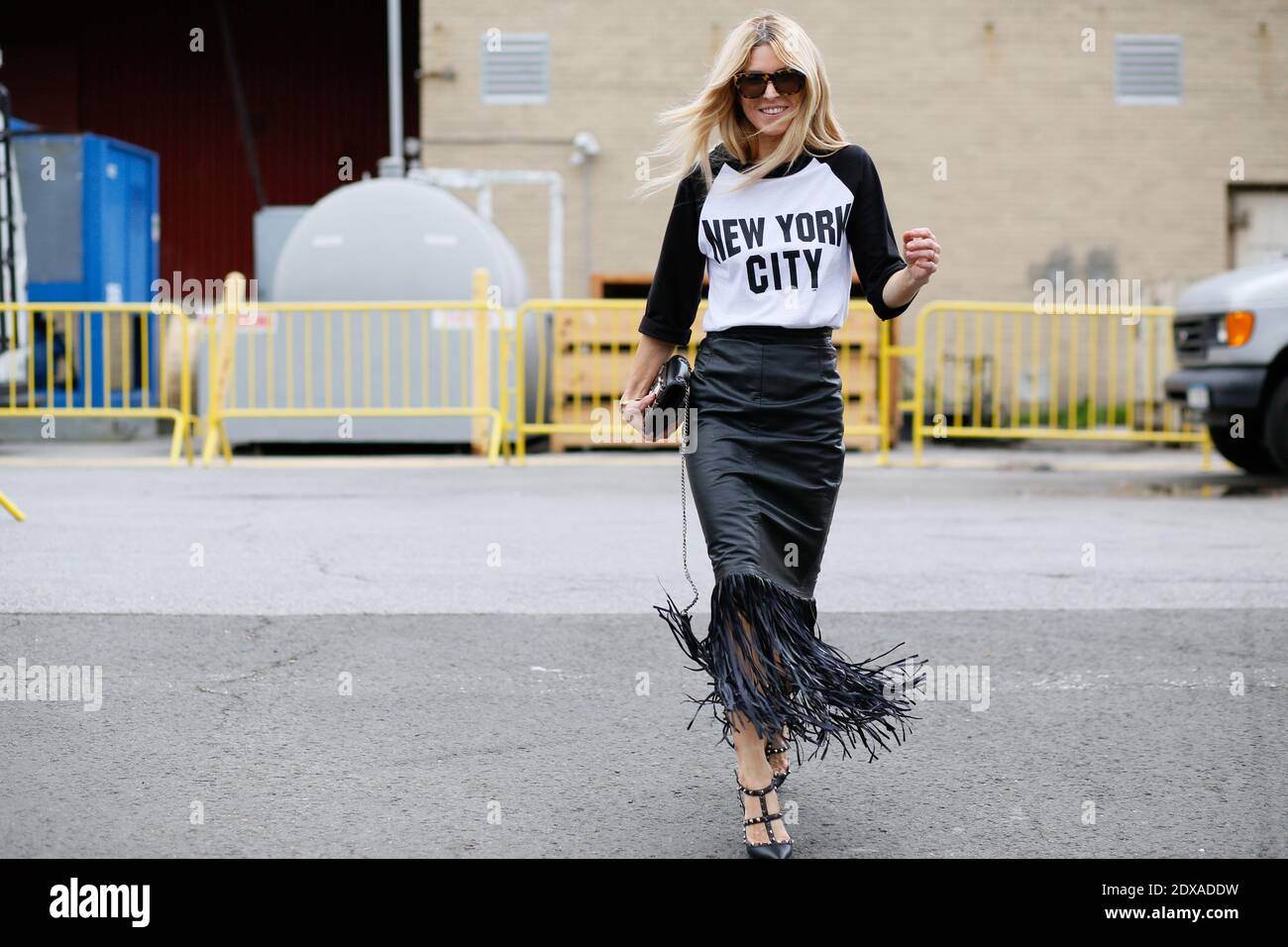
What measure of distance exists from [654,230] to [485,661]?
1401 cm

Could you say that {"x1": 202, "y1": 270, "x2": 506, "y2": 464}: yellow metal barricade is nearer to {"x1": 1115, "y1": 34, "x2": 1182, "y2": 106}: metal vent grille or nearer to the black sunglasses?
{"x1": 1115, "y1": 34, "x2": 1182, "y2": 106}: metal vent grille

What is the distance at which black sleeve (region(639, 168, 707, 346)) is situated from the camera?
3.90 meters

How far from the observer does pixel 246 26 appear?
26.8m

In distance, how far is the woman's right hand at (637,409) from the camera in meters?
3.82

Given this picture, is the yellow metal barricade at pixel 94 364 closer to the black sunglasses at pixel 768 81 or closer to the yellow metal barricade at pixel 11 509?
the yellow metal barricade at pixel 11 509

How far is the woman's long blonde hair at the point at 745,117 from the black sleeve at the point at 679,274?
0.07 meters

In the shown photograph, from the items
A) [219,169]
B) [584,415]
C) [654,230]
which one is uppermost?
[219,169]

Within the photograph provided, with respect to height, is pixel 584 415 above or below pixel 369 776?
above

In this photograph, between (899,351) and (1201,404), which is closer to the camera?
(1201,404)

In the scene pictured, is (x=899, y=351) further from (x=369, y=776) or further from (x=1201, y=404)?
(x=369, y=776)

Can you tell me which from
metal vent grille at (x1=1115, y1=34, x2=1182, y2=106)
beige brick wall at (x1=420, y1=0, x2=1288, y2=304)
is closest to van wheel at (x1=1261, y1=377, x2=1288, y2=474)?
beige brick wall at (x1=420, y1=0, x2=1288, y2=304)

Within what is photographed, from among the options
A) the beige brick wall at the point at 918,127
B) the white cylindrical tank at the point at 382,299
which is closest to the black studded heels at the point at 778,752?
the white cylindrical tank at the point at 382,299

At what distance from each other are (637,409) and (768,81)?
2.71ft
